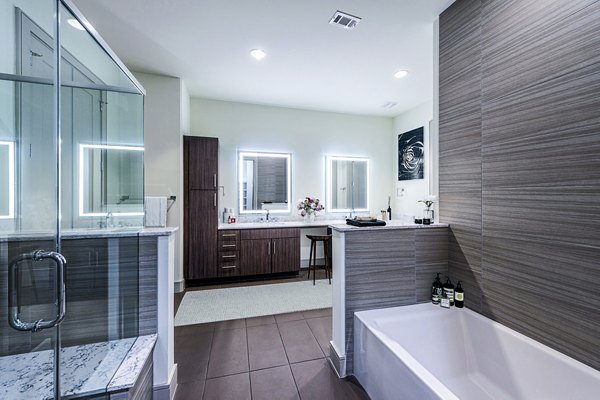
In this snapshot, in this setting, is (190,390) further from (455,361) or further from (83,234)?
(455,361)

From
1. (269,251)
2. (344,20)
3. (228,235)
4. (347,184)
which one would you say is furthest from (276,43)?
(347,184)

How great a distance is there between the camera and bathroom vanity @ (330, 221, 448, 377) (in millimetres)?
1844

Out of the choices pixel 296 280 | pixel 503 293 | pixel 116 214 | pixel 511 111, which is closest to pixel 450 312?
pixel 503 293

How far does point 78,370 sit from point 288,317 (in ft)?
5.87

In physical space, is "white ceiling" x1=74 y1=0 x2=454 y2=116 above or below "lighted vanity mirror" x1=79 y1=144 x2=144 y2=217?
above

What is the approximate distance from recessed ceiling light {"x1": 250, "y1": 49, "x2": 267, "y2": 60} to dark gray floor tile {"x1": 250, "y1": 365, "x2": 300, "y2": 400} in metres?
3.07

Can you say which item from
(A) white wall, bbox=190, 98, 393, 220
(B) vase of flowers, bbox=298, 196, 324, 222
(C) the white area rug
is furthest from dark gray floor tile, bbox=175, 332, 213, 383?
(B) vase of flowers, bbox=298, 196, 324, 222

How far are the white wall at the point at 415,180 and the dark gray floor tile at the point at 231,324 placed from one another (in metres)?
3.39

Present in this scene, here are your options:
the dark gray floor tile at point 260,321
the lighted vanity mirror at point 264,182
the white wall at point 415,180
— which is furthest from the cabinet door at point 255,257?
the white wall at point 415,180

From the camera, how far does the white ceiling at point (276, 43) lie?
210 centimetres

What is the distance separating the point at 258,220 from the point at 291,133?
66.4 inches

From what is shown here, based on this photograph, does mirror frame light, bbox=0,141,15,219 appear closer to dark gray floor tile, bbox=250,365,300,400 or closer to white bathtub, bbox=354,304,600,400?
dark gray floor tile, bbox=250,365,300,400

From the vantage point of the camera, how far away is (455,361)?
5.70 ft

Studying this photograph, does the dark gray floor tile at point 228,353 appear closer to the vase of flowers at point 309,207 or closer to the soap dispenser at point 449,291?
the soap dispenser at point 449,291
